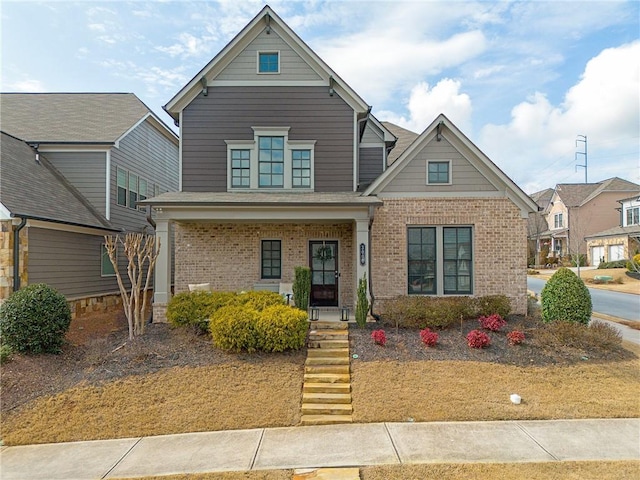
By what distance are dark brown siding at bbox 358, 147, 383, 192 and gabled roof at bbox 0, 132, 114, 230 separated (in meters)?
9.39

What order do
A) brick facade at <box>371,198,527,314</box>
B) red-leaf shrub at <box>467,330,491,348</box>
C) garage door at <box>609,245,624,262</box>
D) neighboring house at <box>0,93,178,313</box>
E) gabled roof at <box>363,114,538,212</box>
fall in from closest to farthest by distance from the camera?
red-leaf shrub at <box>467,330,491,348</box> → neighboring house at <box>0,93,178,313</box> → gabled roof at <box>363,114,538,212</box> → brick facade at <box>371,198,527,314</box> → garage door at <box>609,245,624,262</box>

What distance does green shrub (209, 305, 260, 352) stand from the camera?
795 cm

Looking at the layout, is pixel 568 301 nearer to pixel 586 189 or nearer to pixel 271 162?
pixel 271 162

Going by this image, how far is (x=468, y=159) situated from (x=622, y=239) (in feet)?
94.2

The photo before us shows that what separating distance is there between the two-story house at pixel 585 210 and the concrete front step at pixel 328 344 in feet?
116

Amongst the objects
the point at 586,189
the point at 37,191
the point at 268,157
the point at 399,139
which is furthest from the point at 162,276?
the point at 586,189

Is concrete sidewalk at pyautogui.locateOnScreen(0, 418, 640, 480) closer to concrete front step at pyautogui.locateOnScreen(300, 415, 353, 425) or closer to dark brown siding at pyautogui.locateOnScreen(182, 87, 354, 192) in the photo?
concrete front step at pyautogui.locateOnScreen(300, 415, 353, 425)

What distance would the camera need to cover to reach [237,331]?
7980 mm

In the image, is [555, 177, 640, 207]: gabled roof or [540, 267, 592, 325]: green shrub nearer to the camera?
[540, 267, 592, 325]: green shrub

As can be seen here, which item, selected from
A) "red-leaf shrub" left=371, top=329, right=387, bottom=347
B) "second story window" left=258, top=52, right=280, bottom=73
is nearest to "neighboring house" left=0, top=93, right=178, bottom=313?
"second story window" left=258, top=52, right=280, bottom=73

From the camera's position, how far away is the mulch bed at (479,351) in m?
8.05

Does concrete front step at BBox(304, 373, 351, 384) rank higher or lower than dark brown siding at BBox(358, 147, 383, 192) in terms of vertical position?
lower

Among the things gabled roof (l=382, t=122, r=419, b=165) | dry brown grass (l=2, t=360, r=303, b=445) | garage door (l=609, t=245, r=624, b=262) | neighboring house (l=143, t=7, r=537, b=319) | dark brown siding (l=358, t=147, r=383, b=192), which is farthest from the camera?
garage door (l=609, t=245, r=624, b=262)

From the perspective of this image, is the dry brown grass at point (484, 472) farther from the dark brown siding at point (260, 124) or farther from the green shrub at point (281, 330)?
the dark brown siding at point (260, 124)
